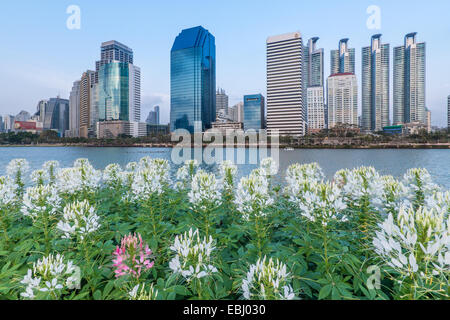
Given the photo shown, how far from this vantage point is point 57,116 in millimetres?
173625

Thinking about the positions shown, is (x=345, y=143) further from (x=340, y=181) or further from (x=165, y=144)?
(x=340, y=181)

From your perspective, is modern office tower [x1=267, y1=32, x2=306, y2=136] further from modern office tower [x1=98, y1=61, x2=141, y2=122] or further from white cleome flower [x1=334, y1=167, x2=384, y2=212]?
white cleome flower [x1=334, y1=167, x2=384, y2=212]

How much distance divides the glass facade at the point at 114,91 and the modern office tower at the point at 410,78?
162 m

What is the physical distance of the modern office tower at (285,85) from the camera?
160125 millimetres

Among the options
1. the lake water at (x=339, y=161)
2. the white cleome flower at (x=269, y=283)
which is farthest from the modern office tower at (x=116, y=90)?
the white cleome flower at (x=269, y=283)

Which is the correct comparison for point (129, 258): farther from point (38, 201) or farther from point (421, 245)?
point (38, 201)

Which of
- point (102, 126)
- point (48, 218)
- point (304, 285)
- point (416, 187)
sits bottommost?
point (304, 285)

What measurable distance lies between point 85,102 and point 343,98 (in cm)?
21137

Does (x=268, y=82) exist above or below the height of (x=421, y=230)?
above

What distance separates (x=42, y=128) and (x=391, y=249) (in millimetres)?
222706

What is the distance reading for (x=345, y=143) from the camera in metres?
119

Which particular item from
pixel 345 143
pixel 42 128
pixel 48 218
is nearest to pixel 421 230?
pixel 48 218

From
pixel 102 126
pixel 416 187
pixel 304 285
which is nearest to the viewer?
pixel 304 285

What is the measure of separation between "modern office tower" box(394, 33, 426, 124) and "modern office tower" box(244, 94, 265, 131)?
9251 centimetres
